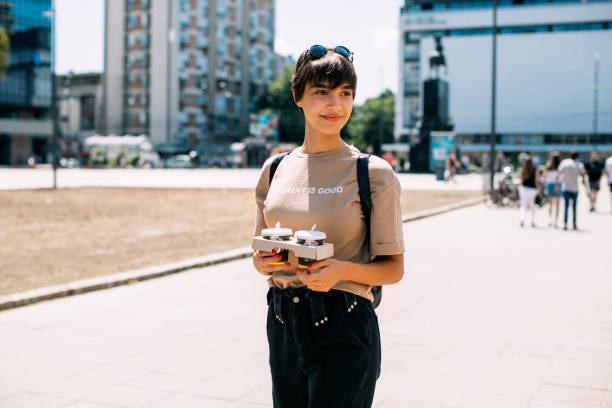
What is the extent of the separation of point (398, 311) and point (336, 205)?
15.8ft

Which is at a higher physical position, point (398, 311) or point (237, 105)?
point (237, 105)

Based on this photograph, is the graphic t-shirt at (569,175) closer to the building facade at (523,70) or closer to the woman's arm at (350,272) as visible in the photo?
the woman's arm at (350,272)

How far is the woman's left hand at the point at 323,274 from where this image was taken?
2.18 m

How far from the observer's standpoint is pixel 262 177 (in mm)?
2684

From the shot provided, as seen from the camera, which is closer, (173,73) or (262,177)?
(262,177)

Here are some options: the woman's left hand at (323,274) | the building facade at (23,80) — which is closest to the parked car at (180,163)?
the building facade at (23,80)

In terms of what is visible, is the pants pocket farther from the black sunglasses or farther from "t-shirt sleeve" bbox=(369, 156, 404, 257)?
the black sunglasses

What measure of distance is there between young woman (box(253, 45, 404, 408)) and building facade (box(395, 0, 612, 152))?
8880 centimetres

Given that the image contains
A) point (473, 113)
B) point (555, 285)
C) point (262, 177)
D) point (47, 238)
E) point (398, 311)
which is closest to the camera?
point (262, 177)

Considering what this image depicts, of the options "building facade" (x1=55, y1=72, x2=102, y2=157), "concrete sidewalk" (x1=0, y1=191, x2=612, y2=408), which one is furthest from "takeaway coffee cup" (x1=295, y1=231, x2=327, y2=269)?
"building facade" (x1=55, y1=72, x2=102, y2=157)

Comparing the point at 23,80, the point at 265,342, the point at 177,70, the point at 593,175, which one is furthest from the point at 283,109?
the point at 265,342

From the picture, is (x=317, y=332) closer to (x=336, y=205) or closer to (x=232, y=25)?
(x=336, y=205)

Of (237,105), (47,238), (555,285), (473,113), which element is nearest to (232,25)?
(237,105)

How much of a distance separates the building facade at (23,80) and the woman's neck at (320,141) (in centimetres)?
7822
